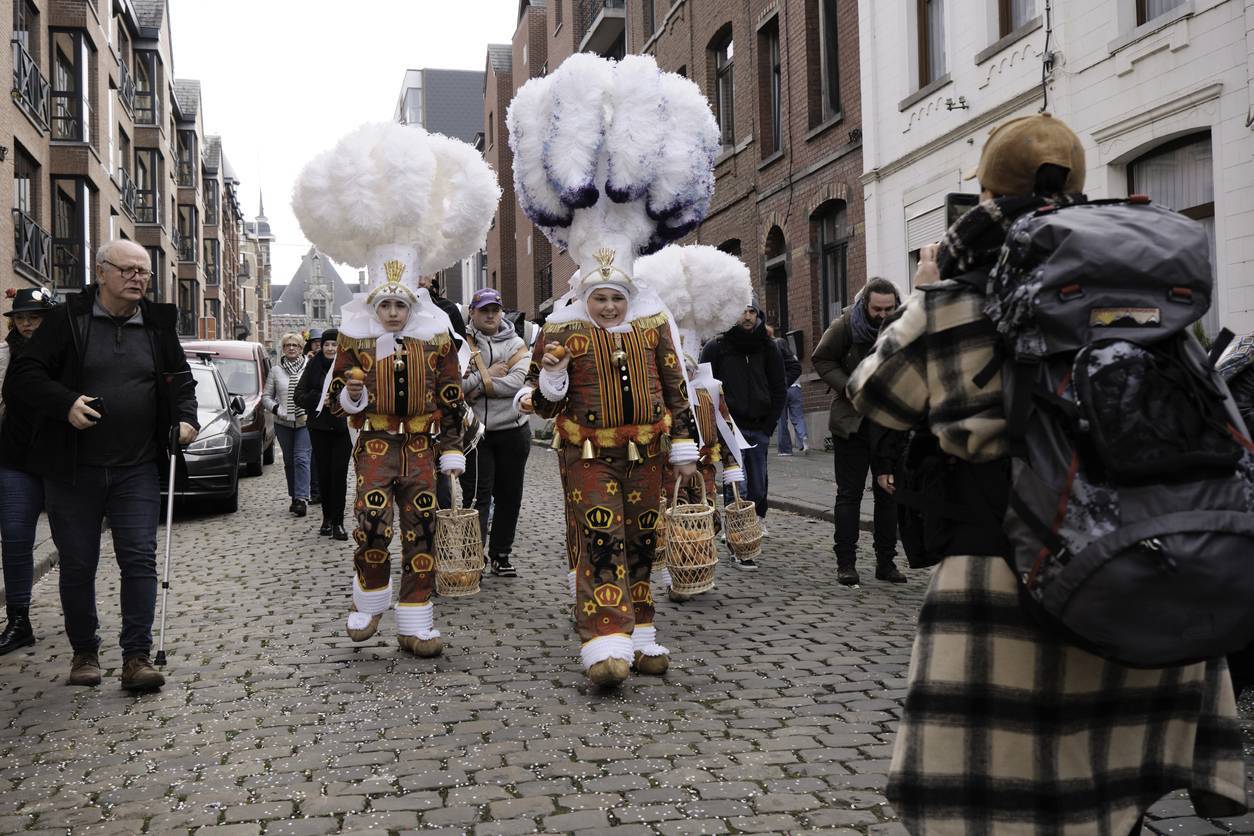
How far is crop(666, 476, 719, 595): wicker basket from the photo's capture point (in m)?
6.95

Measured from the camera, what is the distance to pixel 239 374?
60.0 feet

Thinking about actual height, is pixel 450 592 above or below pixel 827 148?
below

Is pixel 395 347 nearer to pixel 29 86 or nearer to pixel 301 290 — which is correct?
pixel 29 86

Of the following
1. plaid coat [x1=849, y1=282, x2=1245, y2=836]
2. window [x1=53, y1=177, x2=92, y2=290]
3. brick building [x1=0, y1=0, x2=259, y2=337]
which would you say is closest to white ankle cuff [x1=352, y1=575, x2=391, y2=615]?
plaid coat [x1=849, y1=282, x2=1245, y2=836]

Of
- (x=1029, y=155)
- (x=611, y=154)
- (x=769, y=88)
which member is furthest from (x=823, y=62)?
(x=1029, y=155)

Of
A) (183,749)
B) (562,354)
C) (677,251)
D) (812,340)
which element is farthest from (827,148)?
(183,749)

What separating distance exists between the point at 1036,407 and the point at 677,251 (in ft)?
23.2

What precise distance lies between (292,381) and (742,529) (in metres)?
6.02

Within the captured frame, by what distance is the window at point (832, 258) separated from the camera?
61.6 ft

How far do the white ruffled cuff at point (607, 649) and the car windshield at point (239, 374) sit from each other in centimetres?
1397

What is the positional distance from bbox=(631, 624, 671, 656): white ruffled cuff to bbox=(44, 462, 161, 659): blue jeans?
2.20 meters

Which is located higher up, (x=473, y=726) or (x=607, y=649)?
(x=607, y=649)

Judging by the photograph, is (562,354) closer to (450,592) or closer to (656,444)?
(656,444)

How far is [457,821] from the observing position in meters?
3.55
